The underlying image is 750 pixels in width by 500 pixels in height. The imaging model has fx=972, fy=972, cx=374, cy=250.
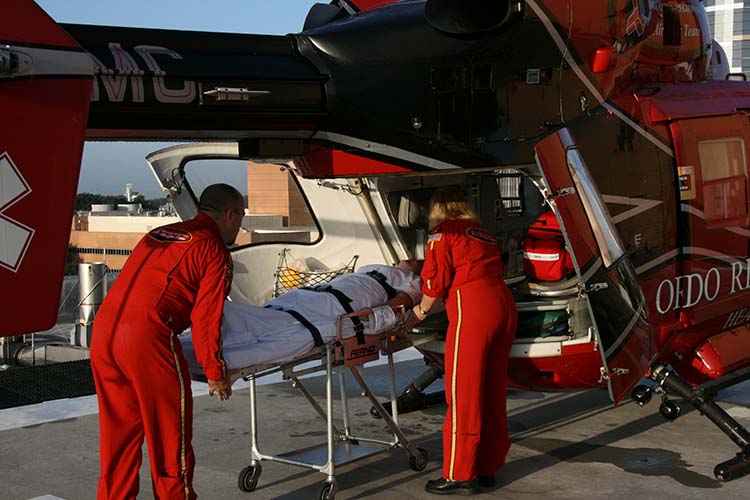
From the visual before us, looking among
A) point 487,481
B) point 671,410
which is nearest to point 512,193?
point 671,410

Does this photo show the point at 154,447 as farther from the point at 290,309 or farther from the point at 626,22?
the point at 626,22

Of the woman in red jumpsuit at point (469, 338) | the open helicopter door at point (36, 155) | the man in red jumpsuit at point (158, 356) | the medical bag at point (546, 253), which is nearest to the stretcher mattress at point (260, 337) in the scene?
the man in red jumpsuit at point (158, 356)

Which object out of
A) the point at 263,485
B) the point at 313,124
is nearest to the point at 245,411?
the point at 263,485

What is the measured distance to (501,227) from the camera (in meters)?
7.07

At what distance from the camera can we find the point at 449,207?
5.62 metres

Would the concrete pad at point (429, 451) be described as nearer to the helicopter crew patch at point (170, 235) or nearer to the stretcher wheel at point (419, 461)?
the stretcher wheel at point (419, 461)

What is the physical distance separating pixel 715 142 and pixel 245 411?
3814mm

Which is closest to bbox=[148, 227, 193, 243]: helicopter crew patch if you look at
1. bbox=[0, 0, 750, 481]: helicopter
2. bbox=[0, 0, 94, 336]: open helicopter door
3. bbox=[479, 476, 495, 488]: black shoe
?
bbox=[0, 0, 750, 481]: helicopter

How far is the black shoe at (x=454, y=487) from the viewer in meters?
5.38

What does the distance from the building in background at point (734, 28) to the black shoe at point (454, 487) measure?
63034mm

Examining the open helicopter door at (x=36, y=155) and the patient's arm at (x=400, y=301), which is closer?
the open helicopter door at (x=36, y=155)

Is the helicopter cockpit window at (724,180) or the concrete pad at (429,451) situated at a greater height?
the helicopter cockpit window at (724,180)

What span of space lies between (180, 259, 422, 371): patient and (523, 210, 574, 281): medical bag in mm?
808

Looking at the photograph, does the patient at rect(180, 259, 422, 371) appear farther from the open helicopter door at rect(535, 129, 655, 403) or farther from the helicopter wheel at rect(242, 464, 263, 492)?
the open helicopter door at rect(535, 129, 655, 403)
